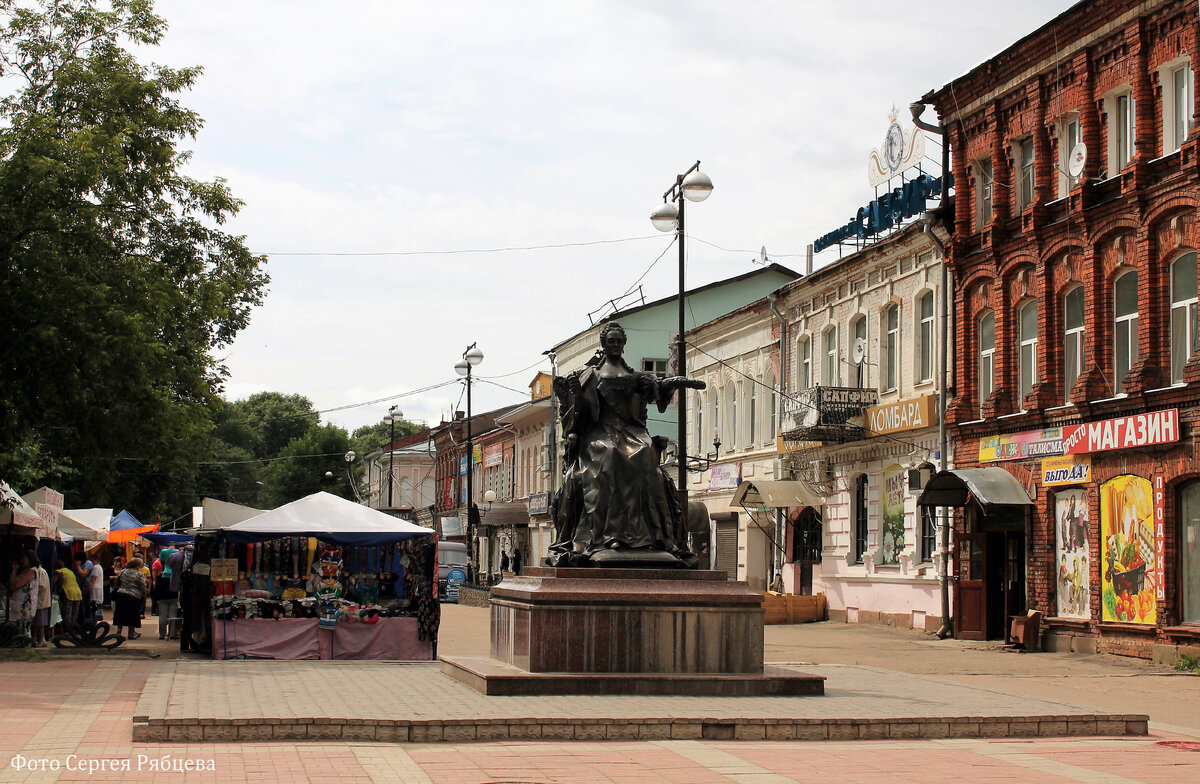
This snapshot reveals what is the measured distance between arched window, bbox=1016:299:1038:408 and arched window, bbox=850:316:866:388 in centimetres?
610

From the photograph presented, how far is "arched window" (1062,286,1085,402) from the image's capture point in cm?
2422

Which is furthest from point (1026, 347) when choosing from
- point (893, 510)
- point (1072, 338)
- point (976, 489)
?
point (893, 510)

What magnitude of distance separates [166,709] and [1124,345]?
16912 millimetres

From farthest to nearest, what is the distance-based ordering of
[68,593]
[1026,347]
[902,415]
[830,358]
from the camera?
[830,358], [902,415], [1026,347], [68,593]

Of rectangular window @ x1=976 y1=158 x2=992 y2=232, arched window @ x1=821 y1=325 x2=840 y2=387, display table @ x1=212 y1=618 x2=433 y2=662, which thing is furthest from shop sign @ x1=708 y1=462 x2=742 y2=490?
display table @ x1=212 y1=618 x2=433 y2=662

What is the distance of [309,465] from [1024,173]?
63.5 m

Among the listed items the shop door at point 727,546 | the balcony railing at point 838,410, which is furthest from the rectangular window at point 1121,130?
the shop door at point 727,546

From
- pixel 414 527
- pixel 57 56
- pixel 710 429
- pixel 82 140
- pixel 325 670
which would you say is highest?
pixel 57 56

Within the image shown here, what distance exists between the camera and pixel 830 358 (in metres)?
34.2

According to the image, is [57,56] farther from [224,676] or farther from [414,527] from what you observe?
[224,676]

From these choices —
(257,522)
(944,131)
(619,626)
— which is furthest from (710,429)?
(619,626)

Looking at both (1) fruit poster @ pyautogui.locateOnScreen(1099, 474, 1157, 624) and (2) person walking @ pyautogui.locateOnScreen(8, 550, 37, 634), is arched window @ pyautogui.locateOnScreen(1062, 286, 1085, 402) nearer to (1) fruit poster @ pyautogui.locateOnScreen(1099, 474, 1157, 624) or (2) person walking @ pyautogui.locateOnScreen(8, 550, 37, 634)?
(1) fruit poster @ pyautogui.locateOnScreen(1099, 474, 1157, 624)

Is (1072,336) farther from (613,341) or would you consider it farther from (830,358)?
(613,341)

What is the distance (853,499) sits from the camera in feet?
107
